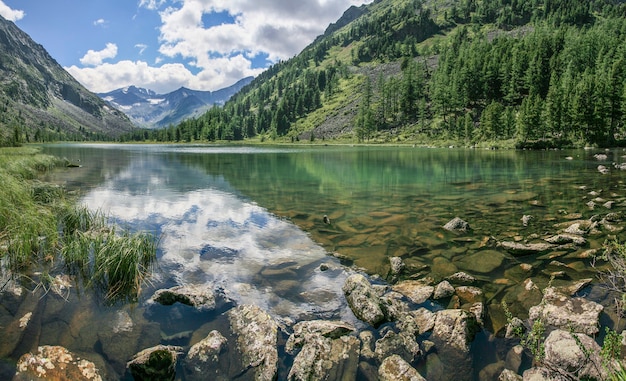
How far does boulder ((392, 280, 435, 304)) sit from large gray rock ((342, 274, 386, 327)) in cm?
146

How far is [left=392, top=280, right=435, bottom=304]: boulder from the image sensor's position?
34.4 feet

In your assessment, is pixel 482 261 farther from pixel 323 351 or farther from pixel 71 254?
pixel 71 254

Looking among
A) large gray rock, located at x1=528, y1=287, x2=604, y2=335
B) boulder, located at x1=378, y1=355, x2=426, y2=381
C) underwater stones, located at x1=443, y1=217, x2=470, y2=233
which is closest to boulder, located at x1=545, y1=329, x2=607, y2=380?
large gray rock, located at x1=528, y1=287, x2=604, y2=335

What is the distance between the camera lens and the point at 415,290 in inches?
428

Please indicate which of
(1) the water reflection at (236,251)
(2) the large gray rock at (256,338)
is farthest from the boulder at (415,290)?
(2) the large gray rock at (256,338)

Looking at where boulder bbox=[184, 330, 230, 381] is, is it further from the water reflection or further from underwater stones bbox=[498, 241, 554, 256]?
underwater stones bbox=[498, 241, 554, 256]

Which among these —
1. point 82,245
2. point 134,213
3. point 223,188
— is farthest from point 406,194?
point 82,245

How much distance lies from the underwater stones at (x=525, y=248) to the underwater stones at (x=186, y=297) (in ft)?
39.1

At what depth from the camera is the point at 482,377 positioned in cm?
722

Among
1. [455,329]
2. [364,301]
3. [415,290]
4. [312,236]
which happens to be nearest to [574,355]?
[455,329]

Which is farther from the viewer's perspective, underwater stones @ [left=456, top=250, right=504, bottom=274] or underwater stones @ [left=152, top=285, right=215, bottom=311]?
underwater stones @ [left=456, top=250, right=504, bottom=274]

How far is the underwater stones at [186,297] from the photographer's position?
1001cm

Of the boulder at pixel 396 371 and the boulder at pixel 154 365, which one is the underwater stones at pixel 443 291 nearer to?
the boulder at pixel 396 371

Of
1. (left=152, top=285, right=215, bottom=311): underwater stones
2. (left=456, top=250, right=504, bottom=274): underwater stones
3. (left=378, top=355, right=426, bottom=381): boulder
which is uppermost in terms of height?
(left=152, top=285, right=215, bottom=311): underwater stones
